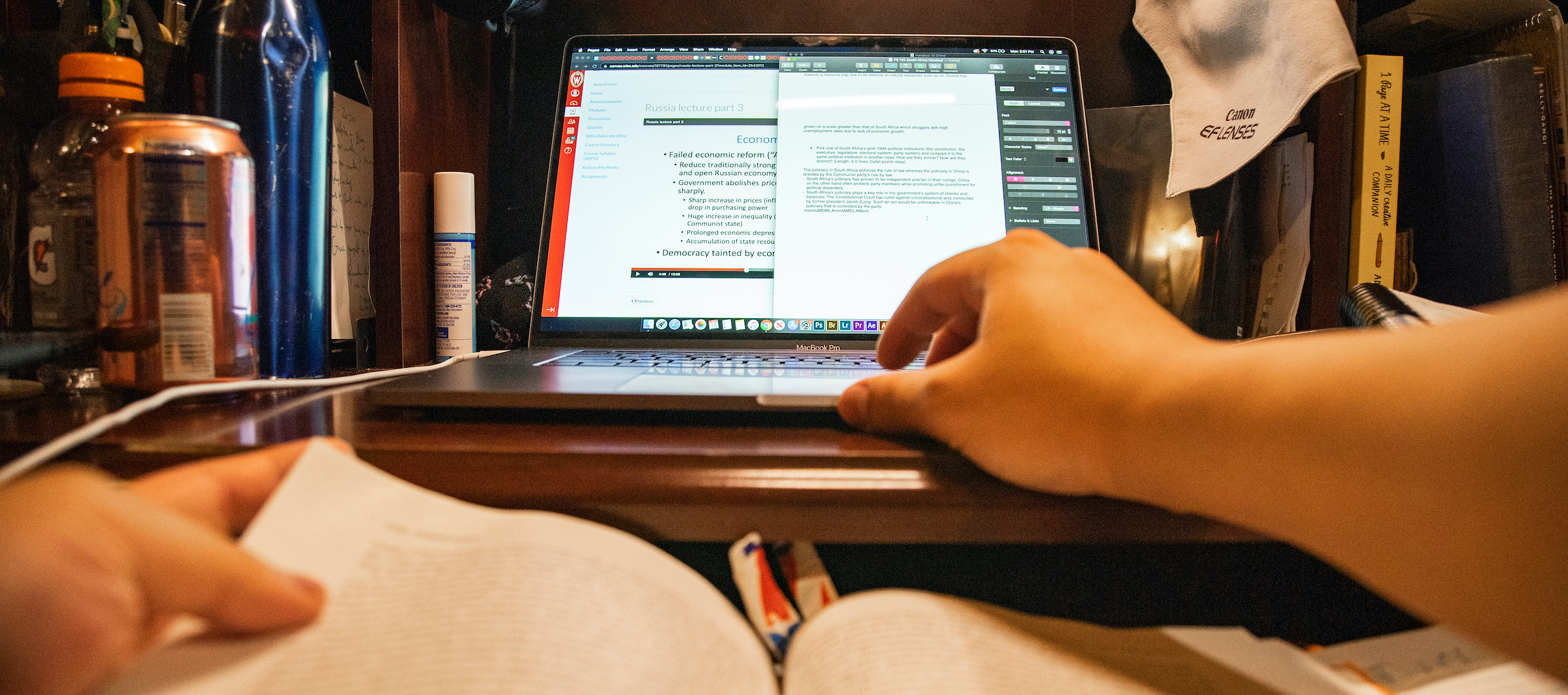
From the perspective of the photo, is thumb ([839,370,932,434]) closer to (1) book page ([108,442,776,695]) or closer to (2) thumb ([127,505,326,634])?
(1) book page ([108,442,776,695])

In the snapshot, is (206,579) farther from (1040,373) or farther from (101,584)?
(1040,373)

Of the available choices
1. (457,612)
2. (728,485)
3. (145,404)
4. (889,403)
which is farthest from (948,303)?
(145,404)

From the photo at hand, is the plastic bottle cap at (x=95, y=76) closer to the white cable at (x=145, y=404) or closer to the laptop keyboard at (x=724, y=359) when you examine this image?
the white cable at (x=145, y=404)

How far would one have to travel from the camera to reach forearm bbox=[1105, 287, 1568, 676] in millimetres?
203

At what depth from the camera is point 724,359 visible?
0.63m

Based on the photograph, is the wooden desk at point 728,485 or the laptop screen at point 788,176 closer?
the wooden desk at point 728,485

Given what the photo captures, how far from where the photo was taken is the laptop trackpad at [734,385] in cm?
41

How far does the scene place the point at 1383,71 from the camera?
68 cm

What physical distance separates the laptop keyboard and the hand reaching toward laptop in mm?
209

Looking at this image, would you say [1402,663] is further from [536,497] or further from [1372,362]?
[536,497]

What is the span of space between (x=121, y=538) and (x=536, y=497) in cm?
14

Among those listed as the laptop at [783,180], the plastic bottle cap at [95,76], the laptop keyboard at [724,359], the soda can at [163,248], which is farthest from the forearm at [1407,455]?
the plastic bottle cap at [95,76]

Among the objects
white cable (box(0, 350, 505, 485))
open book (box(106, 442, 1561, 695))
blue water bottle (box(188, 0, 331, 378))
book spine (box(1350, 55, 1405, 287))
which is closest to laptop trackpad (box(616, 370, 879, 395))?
open book (box(106, 442, 1561, 695))

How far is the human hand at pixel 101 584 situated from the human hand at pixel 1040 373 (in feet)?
0.91
